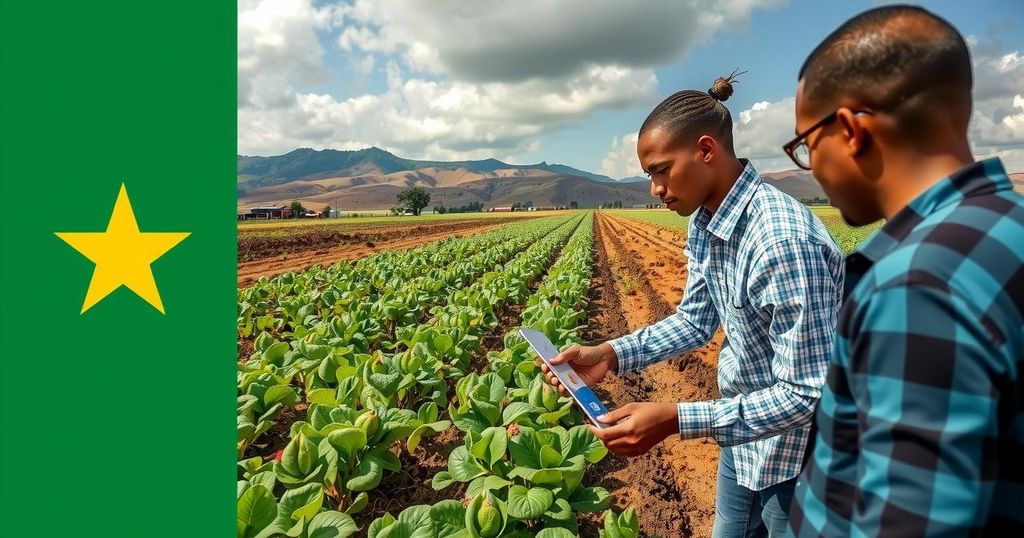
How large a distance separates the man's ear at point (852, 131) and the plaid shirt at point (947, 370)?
0.14 m

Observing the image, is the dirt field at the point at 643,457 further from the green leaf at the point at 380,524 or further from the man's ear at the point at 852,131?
the man's ear at the point at 852,131

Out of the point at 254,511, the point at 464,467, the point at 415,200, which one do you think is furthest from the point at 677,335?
the point at 415,200

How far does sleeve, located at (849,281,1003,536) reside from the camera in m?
0.74

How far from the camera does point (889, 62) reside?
92 centimetres

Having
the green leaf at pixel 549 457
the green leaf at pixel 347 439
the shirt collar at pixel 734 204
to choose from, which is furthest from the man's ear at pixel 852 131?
the green leaf at pixel 347 439

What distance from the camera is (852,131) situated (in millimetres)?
970

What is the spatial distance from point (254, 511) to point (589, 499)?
1636 millimetres

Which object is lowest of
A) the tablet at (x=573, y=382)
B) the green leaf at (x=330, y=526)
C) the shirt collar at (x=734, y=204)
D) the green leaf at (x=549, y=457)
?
the green leaf at (x=330, y=526)

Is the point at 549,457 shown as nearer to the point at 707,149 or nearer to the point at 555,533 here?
the point at 555,533

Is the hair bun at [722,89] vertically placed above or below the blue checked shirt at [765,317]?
above

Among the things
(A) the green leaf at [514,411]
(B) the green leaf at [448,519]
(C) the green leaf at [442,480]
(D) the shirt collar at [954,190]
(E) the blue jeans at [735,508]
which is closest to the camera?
(D) the shirt collar at [954,190]

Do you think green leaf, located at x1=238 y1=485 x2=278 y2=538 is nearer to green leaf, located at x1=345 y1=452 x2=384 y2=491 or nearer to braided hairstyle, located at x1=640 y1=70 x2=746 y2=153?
green leaf, located at x1=345 y1=452 x2=384 y2=491

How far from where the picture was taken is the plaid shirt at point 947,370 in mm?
747

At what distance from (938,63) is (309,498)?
280 cm
